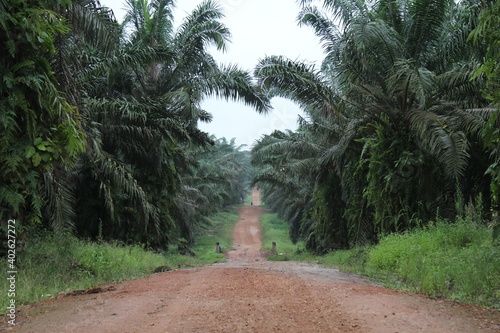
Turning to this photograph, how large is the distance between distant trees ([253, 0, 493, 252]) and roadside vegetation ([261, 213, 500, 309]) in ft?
4.85

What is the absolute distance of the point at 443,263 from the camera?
297 inches

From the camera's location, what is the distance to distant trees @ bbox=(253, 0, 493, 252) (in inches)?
449

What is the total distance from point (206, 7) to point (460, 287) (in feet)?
47.4

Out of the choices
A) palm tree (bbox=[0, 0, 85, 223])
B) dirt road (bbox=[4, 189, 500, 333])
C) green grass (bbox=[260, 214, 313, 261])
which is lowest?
green grass (bbox=[260, 214, 313, 261])

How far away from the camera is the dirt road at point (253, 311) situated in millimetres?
4590

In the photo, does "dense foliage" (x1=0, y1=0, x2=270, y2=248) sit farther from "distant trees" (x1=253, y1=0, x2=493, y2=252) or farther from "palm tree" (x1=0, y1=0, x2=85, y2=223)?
"distant trees" (x1=253, y1=0, x2=493, y2=252)

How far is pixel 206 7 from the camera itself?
17.7 m

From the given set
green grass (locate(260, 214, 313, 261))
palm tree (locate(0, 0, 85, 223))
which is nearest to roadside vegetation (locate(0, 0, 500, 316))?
palm tree (locate(0, 0, 85, 223))

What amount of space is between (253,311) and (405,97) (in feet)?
29.2

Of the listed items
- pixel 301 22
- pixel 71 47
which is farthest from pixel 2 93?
pixel 301 22

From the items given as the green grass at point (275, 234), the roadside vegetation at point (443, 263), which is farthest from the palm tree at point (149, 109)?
→ the green grass at point (275, 234)

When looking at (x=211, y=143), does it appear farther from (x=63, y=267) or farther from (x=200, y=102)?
(x=63, y=267)

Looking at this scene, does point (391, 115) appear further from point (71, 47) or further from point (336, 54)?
point (71, 47)

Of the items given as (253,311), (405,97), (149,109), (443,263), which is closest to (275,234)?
(149,109)
